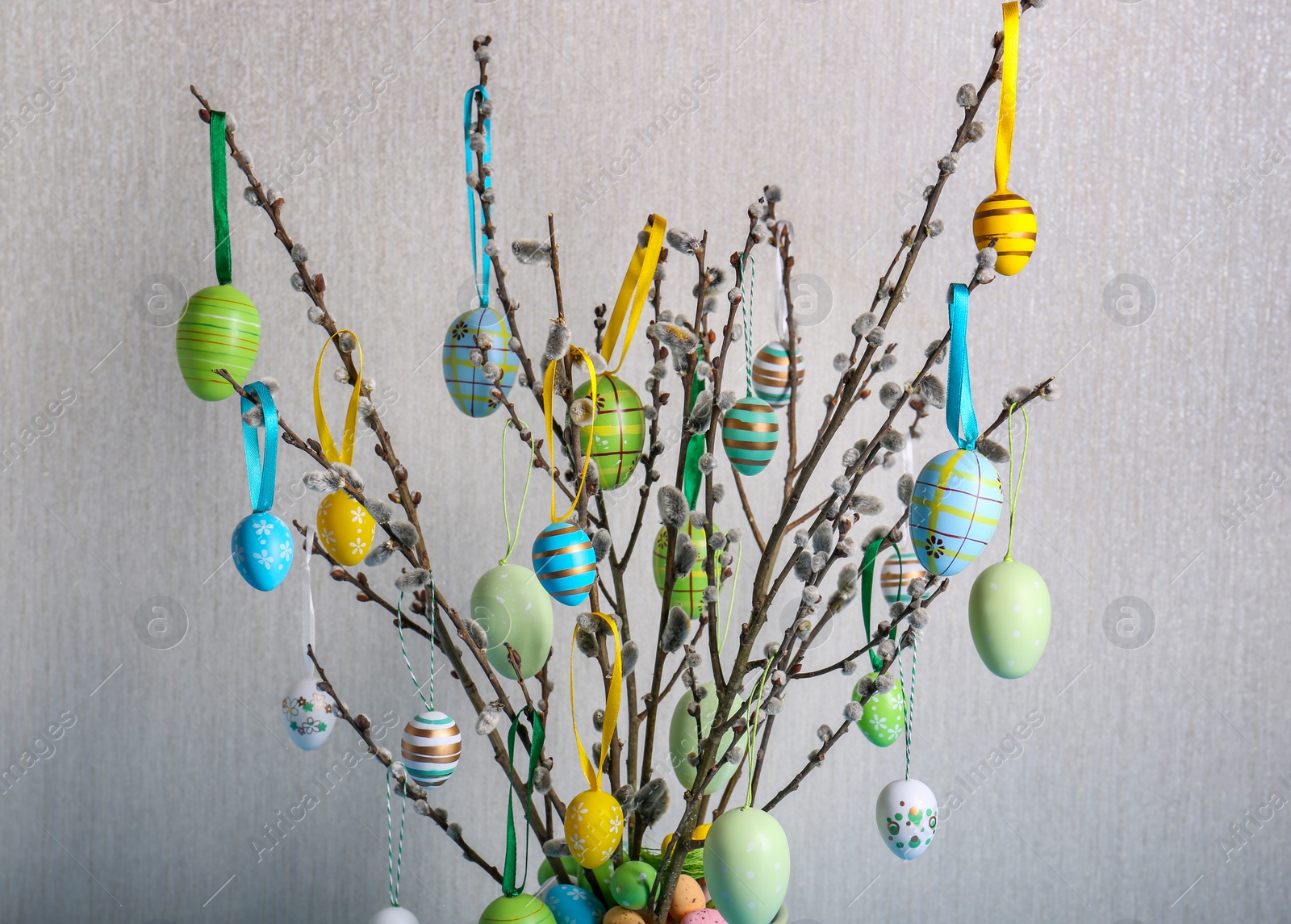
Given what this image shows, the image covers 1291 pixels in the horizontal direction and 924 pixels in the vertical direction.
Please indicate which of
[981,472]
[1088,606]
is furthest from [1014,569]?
[1088,606]

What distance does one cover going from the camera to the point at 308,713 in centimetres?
73

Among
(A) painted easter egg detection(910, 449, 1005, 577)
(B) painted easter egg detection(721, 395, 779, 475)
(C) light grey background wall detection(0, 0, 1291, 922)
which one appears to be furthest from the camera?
(C) light grey background wall detection(0, 0, 1291, 922)

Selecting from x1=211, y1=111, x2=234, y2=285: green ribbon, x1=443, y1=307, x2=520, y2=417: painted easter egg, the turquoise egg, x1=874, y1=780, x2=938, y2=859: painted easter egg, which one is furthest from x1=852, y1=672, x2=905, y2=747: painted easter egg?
x1=211, y1=111, x2=234, y2=285: green ribbon

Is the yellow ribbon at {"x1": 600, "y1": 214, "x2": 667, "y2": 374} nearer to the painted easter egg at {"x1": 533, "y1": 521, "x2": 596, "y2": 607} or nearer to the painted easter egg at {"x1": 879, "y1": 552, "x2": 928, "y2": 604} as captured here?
the painted easter egg at {"x1": 533, "y1": 521, "x2": 596, "y2": 607}

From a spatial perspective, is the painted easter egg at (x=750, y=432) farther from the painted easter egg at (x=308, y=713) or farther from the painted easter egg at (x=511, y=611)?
the painted easter egg at (x=308, y=713)

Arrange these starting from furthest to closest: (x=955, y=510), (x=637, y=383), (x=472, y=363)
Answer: (x=637, y=383), (x=472, y=363), (x=955, y=510)

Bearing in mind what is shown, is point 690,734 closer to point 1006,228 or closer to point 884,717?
point 884,717

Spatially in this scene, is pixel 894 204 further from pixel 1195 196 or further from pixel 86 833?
pixel 86 833

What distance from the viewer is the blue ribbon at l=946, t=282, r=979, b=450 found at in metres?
0.61

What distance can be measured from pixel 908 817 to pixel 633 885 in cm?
21

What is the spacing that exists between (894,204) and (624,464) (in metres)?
0.47

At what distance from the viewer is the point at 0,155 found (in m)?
0.96

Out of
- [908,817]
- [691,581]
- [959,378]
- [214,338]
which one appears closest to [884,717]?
[908,817]

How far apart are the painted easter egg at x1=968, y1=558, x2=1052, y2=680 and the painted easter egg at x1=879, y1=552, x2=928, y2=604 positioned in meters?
0.09
